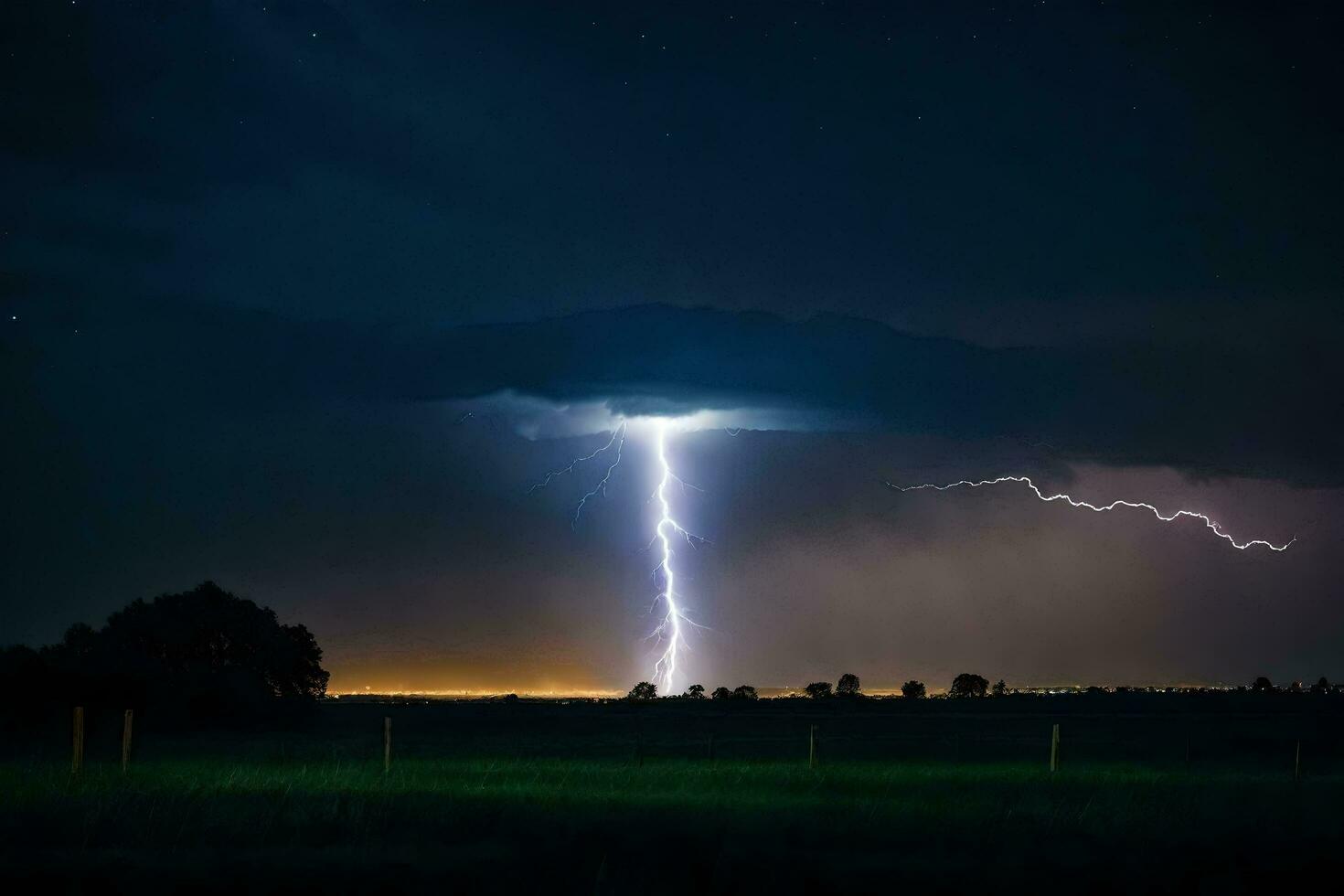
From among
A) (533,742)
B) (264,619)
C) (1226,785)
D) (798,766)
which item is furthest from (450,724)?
(1226,785)

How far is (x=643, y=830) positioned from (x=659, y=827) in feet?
1.85

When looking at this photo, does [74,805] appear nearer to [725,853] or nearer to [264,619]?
[725,853]

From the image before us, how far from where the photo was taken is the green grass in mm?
15414

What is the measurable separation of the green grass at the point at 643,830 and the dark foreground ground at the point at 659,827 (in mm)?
65

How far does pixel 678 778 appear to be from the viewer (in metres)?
31.1

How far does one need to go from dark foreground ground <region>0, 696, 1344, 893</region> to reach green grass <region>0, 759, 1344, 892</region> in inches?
2.5

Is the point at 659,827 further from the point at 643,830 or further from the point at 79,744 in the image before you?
the point at 79,744

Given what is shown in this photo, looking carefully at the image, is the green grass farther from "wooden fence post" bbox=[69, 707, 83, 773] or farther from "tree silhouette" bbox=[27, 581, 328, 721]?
"tree silhouette" bbox=[27, 581, 328, 721]

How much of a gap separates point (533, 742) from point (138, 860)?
44.4 metres

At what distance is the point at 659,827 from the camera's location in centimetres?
2014

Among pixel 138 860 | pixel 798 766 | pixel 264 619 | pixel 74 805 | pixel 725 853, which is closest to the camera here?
pixel 138 860

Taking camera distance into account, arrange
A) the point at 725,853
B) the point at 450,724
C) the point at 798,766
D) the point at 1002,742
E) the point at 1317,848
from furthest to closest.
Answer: the point at 450,724
the point at 1002,742
the point at 798,766
the point at 1317,848
the point at 725,853

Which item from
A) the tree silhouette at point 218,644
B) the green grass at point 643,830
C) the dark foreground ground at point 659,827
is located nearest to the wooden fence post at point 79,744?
the green grass at point 643,830

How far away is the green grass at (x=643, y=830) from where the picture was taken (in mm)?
15414
